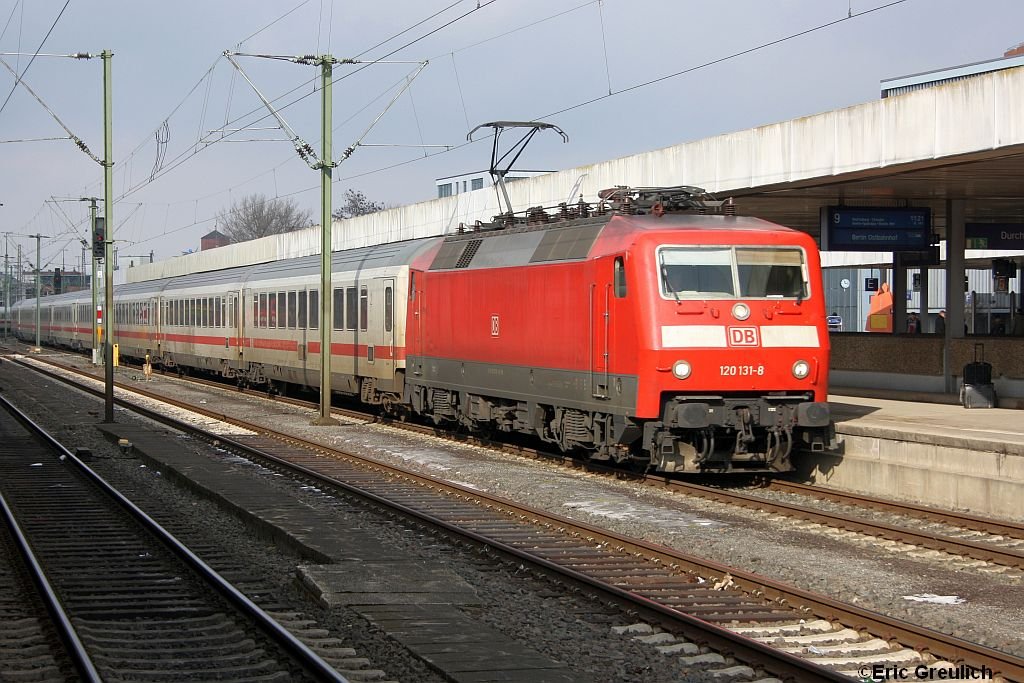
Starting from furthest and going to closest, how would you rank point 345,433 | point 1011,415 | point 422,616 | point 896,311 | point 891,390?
point 896,311, point 891,390, point 345,433, point 1011,415, point 422,616

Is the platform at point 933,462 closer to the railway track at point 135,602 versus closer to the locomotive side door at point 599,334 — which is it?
the locomotive side door at point 599,334

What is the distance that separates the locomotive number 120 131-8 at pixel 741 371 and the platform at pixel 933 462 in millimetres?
1829

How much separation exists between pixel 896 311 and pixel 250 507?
59.1 ft

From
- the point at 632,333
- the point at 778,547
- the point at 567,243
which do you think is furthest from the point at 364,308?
the point at 778,547

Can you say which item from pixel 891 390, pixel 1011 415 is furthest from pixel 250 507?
pixel 891 390

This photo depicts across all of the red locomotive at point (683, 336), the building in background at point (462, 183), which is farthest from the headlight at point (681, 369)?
the building in background at point (462, 183)

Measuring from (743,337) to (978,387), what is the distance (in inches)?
299

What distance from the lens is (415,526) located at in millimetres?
12766

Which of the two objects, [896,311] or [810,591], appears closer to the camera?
[810,591]

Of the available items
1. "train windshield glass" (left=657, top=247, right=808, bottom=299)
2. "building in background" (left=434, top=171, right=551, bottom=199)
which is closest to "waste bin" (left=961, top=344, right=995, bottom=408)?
"train windshield glass" (left=657, top=247, right=808, bottom=299)

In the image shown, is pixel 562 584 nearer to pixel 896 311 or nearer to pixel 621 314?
pixel 621 314

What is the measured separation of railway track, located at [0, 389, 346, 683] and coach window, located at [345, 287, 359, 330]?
437 inches

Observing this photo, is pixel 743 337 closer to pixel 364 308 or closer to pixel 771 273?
pixel 771 273

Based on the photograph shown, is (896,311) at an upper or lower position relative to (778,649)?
upper
